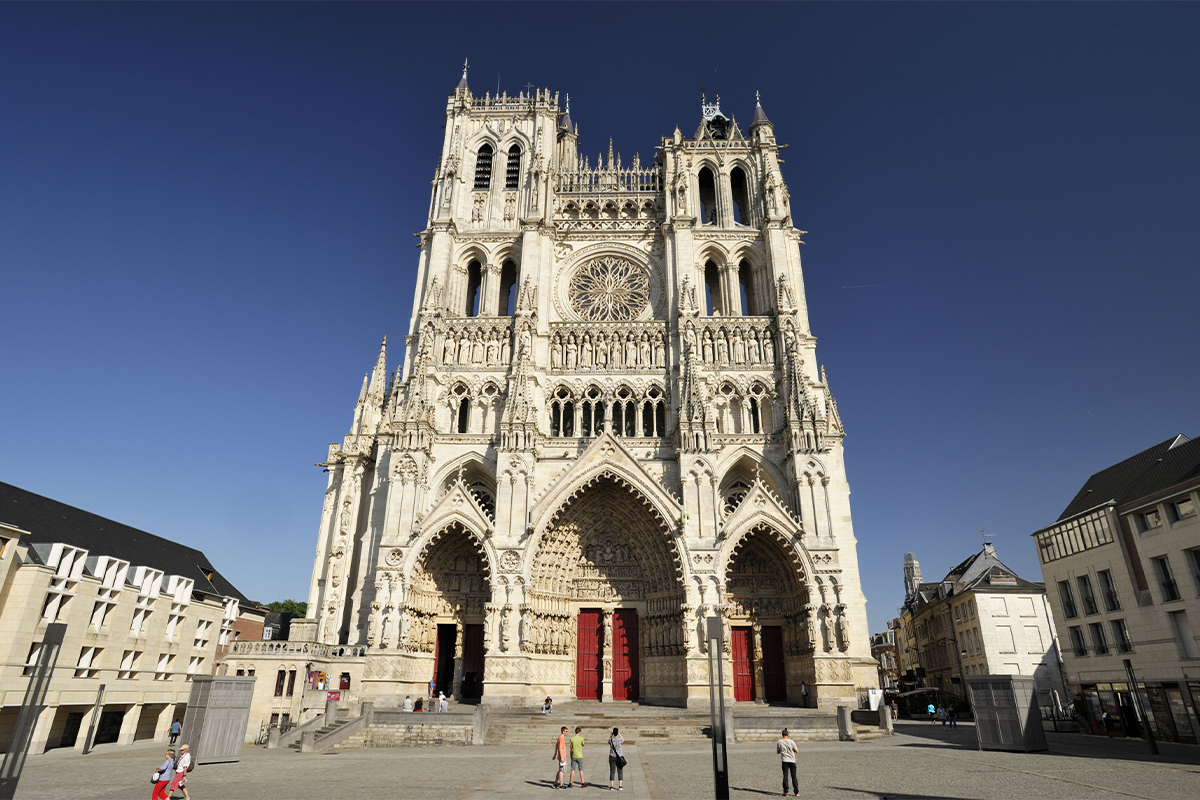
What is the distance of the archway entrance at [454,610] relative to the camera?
26438 mm

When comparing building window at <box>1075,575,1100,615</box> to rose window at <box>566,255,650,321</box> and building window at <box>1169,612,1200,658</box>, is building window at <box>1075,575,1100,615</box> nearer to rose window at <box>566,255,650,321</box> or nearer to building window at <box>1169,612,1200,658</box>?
building window at <box>1169,612,1200,658</box>

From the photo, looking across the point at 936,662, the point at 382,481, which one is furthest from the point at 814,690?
the point at 936,662

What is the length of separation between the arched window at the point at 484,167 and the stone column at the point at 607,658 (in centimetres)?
2425

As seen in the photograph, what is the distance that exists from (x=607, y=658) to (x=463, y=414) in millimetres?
12626

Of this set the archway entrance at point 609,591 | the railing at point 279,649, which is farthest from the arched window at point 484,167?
the railing at point 279,649

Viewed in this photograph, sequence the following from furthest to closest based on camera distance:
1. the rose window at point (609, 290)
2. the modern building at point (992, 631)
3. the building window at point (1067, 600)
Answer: the modern building at point (992, 631) → the rose window at point (609, 290) → the building window at point (1067, 600)

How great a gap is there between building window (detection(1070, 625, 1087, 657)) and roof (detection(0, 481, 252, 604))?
129 feet

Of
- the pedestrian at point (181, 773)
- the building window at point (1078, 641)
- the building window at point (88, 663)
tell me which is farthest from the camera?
the building window at point (1078, 641)

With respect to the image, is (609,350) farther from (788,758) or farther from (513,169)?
(788,758)

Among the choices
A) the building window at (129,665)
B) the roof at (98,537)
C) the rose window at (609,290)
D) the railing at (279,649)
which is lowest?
the building window at (129,665)

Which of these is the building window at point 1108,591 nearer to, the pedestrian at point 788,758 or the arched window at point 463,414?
the pedestrian at point 788,758

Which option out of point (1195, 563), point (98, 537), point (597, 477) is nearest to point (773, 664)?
point (597, 477)

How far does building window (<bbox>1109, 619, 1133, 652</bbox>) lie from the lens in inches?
933

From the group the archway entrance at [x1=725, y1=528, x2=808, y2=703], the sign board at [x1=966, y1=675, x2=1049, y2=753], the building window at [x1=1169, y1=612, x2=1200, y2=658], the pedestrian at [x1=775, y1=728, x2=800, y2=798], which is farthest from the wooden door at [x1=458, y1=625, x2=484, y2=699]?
the building window at [x1=1169, y1=612, x2=1200, y2=658]
